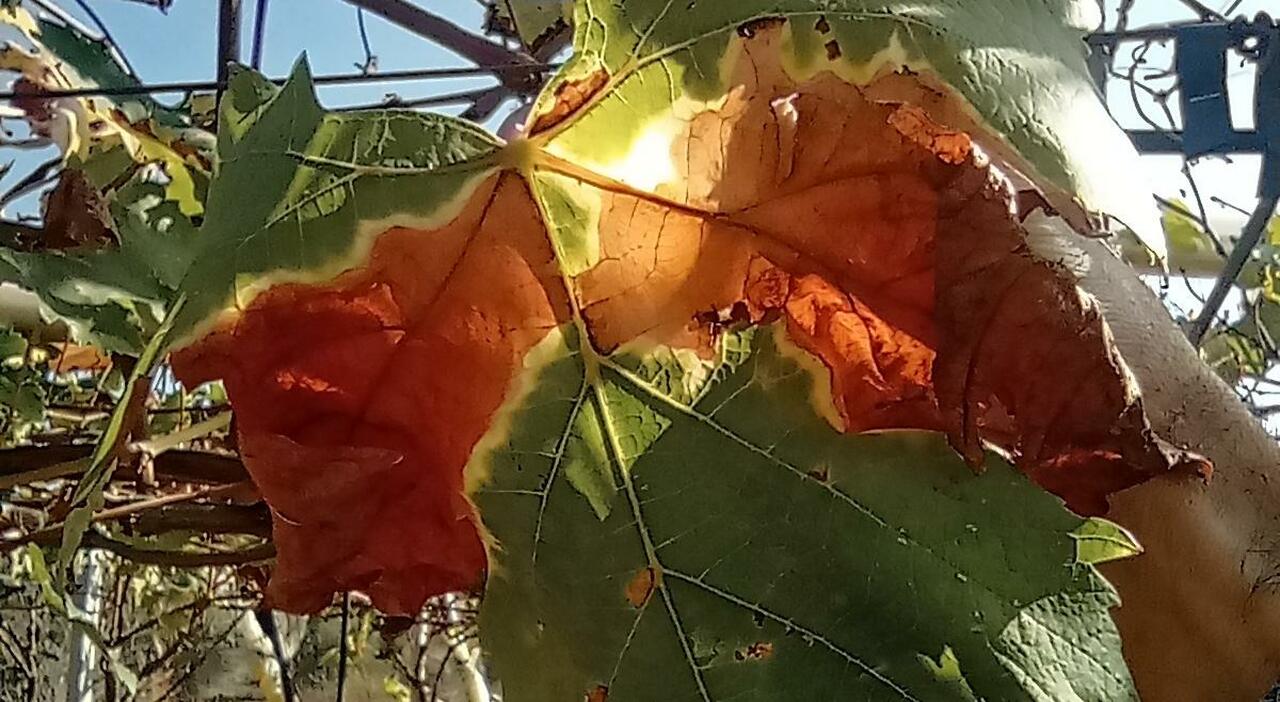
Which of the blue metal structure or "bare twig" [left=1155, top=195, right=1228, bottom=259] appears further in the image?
"bare twig" [left=1155, top=195, right=1228, bottom=259]

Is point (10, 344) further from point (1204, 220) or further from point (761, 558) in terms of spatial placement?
point (1204, 220)

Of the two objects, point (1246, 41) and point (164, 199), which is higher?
point (1246, 41)

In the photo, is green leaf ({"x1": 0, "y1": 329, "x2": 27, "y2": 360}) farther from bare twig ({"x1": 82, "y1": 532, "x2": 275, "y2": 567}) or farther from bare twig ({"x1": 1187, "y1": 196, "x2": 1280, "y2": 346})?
bare twig ({"x1": 1187, "y1": 196, "x2": 1280, "y2": 346})

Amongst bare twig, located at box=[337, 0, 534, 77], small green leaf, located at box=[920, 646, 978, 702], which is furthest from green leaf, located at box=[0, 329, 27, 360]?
small green leaf, located at box=[920, 646, 978, 702]

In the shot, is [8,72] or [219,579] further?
[219,579]

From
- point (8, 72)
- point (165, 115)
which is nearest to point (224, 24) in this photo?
point (165, 115)

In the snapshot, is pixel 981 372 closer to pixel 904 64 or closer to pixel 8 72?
pixel 904 64

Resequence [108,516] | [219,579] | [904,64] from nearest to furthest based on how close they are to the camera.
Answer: [904,64] < [108,516] < [219,579]

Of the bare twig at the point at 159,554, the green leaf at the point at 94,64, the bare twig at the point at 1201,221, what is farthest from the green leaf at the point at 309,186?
the bare twig at the point at 1201,221

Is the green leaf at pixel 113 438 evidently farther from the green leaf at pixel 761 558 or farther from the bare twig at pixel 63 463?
the bare twig at pixel 63 463
